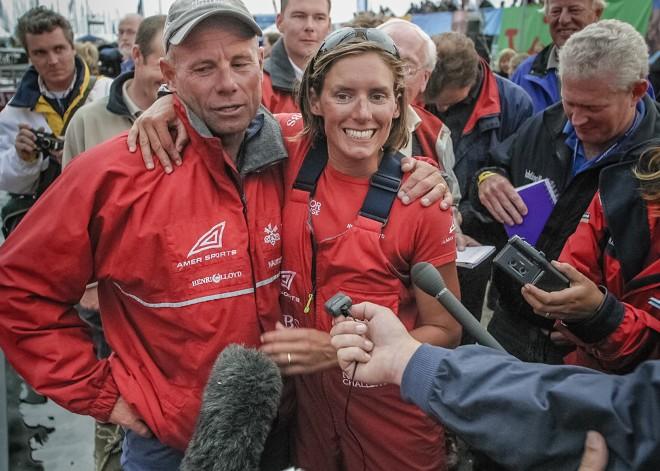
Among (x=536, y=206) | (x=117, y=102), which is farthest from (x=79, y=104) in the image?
(x=536, y=206)

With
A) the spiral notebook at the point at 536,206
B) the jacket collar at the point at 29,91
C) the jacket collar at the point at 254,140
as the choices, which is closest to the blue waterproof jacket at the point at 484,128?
the spiral notebook at the point at 536,206

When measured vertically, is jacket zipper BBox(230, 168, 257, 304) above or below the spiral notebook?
above

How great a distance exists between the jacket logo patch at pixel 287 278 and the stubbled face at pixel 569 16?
128 inches

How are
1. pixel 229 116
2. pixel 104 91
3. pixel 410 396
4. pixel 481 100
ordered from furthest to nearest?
pixel 104 91, pixel 481 100, pixel 229 116, pixel 410 396

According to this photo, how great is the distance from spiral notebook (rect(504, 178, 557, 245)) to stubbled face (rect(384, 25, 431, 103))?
2.96 ft

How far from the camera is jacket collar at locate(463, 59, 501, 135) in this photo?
3939 millimetres

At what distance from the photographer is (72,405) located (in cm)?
207

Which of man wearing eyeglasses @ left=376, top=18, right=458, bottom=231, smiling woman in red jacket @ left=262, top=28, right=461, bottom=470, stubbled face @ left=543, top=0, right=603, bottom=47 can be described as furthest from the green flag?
smiling woman in red jacket @ left=262, top=28, right=461, bottom=470

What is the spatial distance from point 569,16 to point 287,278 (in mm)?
3352

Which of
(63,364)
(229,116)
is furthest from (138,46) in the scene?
(63,364)

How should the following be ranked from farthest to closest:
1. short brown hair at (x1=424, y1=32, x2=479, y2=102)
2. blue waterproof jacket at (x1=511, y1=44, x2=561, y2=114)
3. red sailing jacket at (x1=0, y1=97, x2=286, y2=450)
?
blue waterproof jacket at (x1=511, y1=44, x2=561, y2=114) < short brown hair at (x1=424, y1=32, x2=479, y2=102) < red sailing jacket at (x1=0, y1=97, x2=286, y2=450)

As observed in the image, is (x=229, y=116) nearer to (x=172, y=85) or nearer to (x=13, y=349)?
(x=172, y=85)

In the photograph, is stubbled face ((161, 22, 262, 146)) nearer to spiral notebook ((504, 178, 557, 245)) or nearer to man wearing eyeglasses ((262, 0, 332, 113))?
spiral notebook ((504, 178, 557, 245))

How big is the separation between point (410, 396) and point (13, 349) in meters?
1.36
